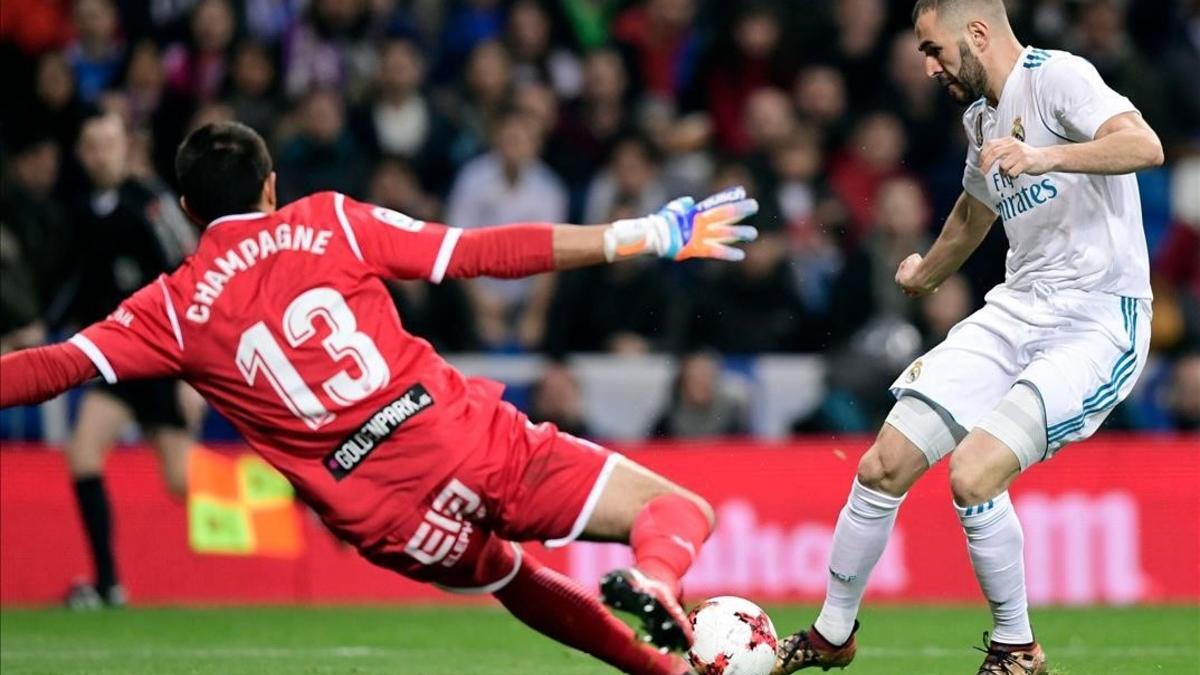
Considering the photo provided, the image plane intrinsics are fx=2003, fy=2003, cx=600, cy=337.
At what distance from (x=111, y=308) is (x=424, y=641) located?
309cm

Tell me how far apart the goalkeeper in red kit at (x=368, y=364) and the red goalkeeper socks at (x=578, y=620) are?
0.34m

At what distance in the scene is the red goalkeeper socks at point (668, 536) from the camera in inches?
225

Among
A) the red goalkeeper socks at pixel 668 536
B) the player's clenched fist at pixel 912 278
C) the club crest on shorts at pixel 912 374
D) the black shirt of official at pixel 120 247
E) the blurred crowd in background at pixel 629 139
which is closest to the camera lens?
the red goalkeeper socks at pixel 668 536

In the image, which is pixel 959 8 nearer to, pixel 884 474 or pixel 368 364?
pixel 884 474

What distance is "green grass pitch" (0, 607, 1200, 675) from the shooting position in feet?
26.7

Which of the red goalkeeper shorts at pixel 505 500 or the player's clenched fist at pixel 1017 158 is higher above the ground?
the player's clenched fist at pixel 1017 158

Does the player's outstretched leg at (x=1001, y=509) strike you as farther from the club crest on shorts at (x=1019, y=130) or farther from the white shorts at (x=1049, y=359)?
the club crest on shorts at (x=1019, y=130)

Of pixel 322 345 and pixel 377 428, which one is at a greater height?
pixel 322 345

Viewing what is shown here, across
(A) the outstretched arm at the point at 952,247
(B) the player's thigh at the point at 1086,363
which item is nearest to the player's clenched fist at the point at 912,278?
(A) the outstretched arm at the point at 952,247

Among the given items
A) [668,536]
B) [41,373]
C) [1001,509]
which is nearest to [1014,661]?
[1001,509]

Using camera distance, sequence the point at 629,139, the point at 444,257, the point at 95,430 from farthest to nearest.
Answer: the point at 629,139 < the point at 95,430 < the point at 444,257

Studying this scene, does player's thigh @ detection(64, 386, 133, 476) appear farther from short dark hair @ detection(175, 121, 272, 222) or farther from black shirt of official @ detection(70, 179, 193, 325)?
short dark hair @ detection(175, 121, 272, 222)

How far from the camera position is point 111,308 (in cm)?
1127

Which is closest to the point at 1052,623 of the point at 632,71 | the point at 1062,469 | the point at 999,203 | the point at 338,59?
the point at 1062,469
